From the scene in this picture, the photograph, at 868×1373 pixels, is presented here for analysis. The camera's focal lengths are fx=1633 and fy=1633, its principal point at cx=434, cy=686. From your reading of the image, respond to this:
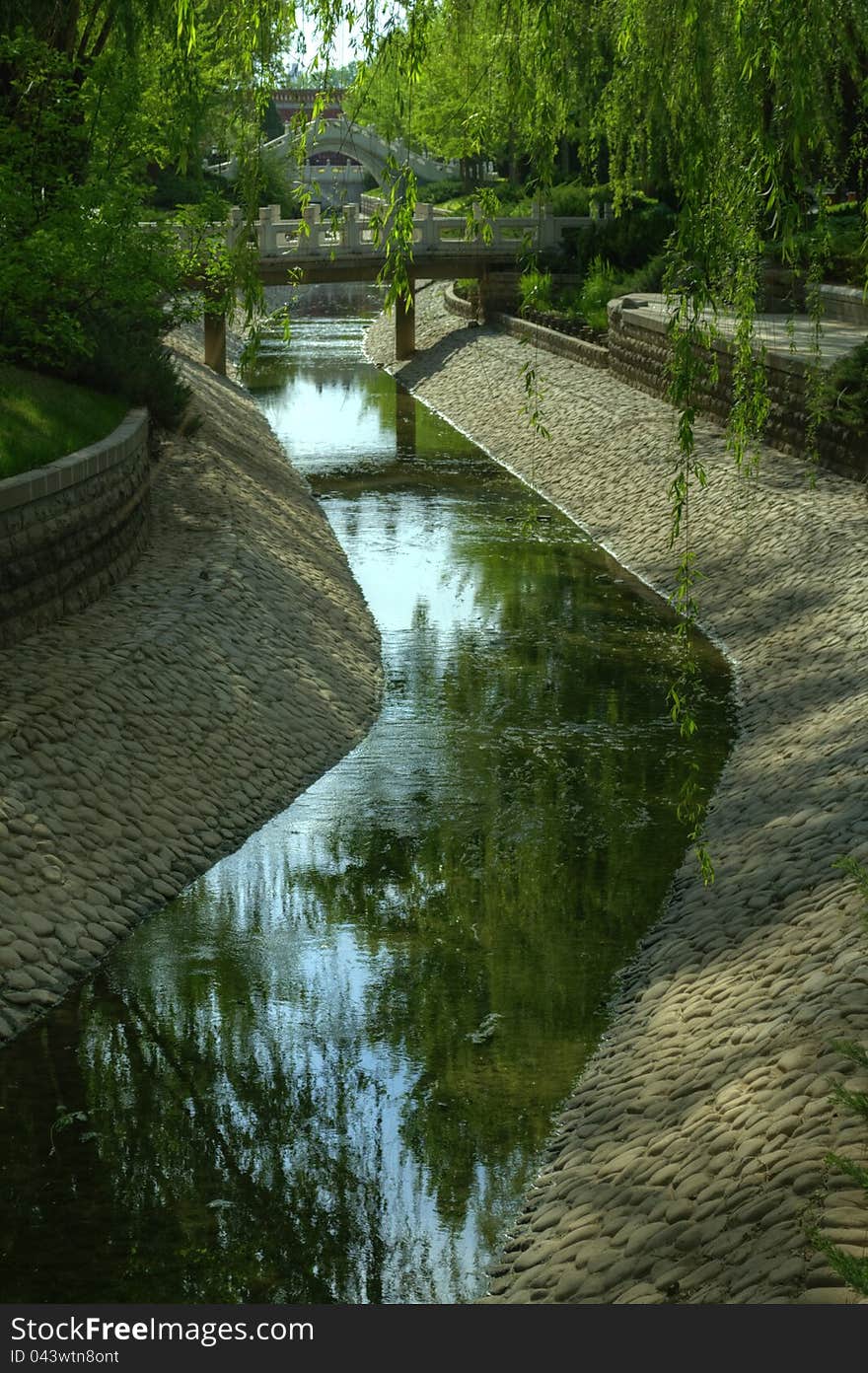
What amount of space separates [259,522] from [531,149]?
1099 centimetres

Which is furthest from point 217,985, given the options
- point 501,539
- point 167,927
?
point 501,539

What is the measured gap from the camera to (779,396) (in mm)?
22125

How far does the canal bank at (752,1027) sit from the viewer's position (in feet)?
21.2

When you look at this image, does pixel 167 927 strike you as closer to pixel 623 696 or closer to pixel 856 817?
pixel 856 817

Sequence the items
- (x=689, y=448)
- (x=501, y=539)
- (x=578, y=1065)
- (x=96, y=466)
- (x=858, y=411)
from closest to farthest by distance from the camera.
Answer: (x=689, y=448), (x=578, y=1065), (x=96, y=466), (x=858, y=411), (x=501, y=539)

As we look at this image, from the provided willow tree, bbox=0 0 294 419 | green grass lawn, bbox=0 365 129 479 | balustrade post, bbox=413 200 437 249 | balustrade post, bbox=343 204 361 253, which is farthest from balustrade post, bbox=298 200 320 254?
green grass lawn, bbox=0 365 129 479

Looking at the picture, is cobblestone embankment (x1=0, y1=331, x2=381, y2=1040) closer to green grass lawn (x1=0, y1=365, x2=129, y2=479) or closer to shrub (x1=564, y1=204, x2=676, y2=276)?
green grass lawn (x1=0, y1=365, x2=129, y2=479)

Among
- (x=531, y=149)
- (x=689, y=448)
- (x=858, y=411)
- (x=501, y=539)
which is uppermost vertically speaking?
(x=531, y=149)

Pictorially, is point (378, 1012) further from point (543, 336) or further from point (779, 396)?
point (543, 336)

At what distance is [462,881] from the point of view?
39.5 feet

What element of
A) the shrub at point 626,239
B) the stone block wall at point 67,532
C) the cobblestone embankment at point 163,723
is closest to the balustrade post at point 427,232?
the shrub at point 626,239

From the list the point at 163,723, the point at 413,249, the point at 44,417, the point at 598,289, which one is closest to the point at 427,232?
the point at 413,249

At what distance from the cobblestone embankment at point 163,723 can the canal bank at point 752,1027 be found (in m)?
3.47

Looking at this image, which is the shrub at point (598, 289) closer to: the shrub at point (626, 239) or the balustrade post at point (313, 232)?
the shrub at point (626, 239)
